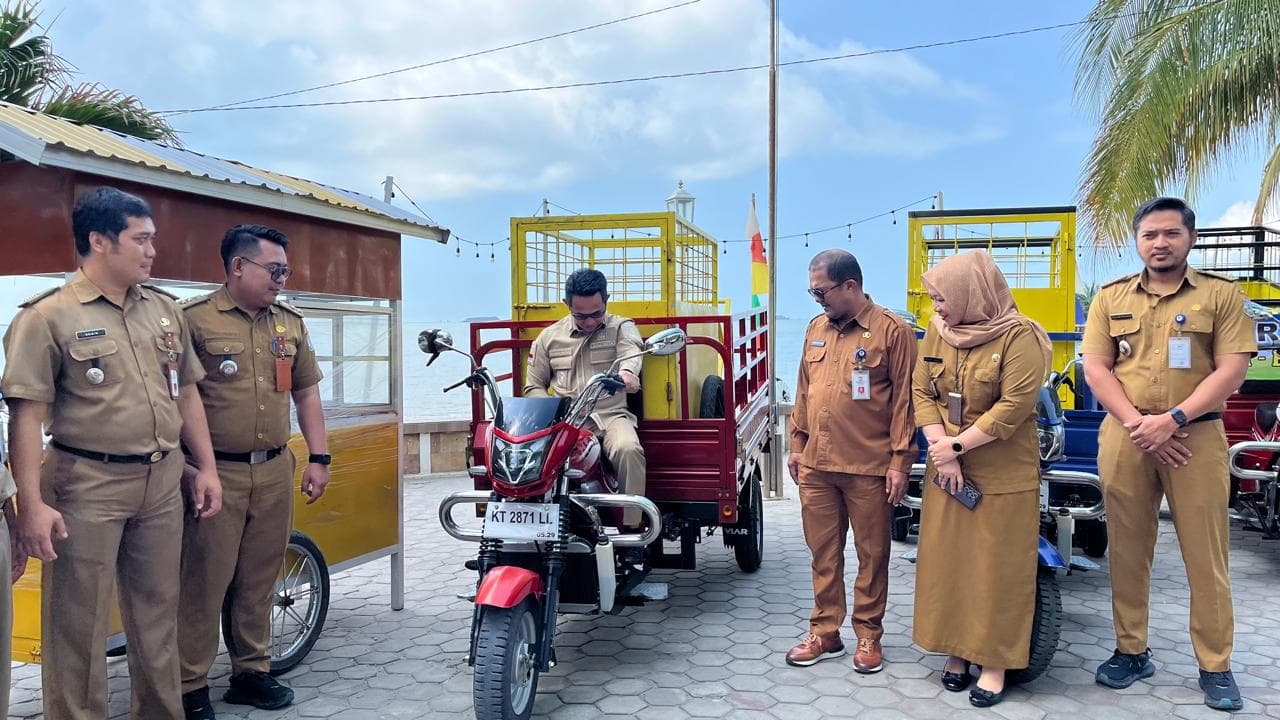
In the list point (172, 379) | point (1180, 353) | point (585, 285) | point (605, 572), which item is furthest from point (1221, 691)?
point (172, 379)

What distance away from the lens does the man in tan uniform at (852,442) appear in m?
3.82

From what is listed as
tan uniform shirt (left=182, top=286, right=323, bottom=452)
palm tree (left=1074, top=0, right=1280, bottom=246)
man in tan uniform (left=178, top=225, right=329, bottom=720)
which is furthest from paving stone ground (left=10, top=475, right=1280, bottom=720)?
palm tree (left=1074, top=0, right=1280, bottom=246)

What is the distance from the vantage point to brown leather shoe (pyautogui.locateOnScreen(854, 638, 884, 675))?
3.90 m

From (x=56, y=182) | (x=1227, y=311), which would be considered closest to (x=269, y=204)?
(x=56, y=182)

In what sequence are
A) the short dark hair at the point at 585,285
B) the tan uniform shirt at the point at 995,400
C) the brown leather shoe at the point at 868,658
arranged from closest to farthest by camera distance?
the tan uniform shirt at the point at 995,400 < the brown leather shoe at the point at 868,658 < the short dark hair at the point at 585,285

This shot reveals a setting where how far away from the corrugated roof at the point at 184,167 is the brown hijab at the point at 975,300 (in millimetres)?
2706

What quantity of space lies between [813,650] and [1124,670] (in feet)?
4.01

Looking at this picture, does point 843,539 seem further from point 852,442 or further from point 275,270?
point 275,270

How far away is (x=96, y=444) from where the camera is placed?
114 inches

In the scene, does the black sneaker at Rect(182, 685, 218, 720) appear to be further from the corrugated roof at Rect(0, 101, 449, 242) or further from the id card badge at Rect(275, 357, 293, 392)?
the corrugated roof at Rect(0, 101, 449, 242)

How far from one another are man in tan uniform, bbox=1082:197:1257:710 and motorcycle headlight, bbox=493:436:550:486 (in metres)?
2.19

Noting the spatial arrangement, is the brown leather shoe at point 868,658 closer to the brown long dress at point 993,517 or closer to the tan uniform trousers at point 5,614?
the brown long dress at point 993,517

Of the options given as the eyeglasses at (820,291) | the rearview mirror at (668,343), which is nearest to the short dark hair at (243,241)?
the rearview mirror at (668,343)

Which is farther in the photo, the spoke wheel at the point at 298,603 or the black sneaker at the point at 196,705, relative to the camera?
the spoke wheel at the point at 298,603
